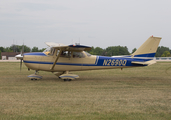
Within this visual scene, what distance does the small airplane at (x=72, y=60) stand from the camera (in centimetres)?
1097

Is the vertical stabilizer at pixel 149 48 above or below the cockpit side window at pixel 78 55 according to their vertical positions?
above

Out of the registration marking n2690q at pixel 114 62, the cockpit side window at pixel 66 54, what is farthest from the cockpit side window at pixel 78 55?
the registration marking n2690q at pixel 114 62

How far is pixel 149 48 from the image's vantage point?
39.7ft

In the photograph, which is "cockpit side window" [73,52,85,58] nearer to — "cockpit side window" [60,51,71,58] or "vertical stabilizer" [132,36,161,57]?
"cockpit side window" [60,51,71,58]

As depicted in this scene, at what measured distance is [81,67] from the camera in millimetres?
11648

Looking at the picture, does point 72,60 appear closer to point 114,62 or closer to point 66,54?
point 66,54

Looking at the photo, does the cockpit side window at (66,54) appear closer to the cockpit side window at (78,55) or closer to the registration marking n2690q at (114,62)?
the cockpit side window at (78,55)

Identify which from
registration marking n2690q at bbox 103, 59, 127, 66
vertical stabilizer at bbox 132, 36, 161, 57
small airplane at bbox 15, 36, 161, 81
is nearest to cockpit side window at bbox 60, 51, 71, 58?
small airplane at bbox 15, 36, 161, 81

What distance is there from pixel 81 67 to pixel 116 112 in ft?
22.2

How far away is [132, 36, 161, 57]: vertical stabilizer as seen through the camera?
12.0 m

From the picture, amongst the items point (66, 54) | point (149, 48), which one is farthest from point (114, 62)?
point (66, 54)

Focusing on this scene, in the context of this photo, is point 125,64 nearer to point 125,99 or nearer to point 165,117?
point 125,99

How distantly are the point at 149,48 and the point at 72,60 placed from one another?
540cm

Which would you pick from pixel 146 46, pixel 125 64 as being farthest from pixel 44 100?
pixel 146 46
